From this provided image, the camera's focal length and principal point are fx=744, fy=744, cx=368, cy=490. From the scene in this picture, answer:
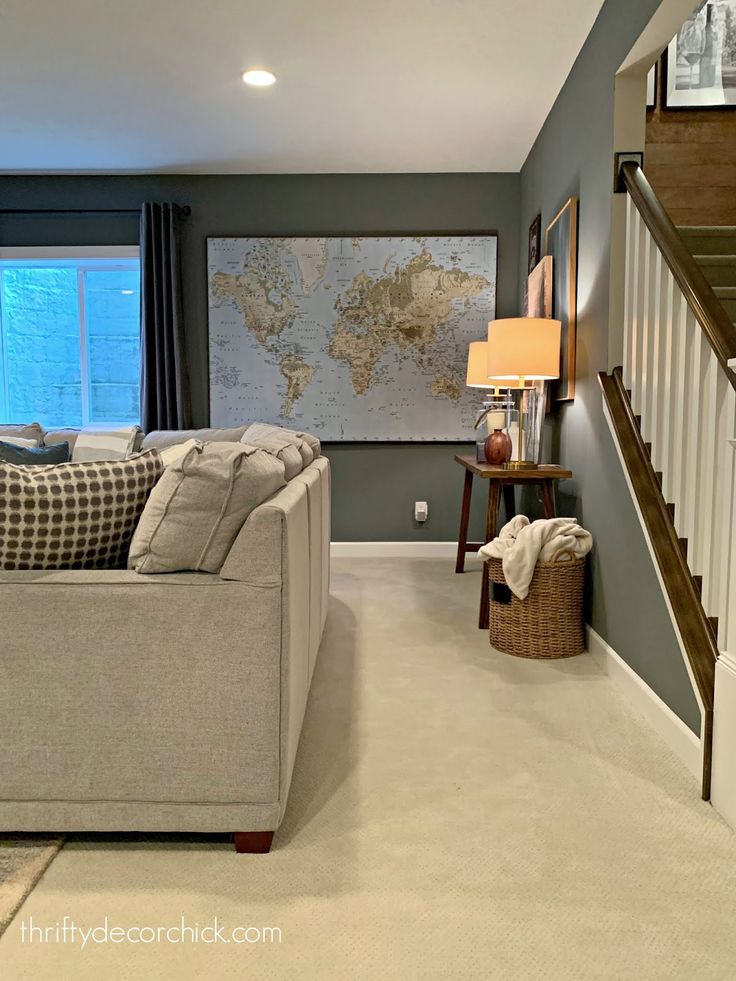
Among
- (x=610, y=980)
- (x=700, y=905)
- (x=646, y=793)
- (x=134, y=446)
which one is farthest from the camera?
(x=134, y=446)

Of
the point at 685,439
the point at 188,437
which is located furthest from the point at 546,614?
the point at 188,437

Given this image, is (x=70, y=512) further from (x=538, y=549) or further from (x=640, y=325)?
(x=640, y=325)

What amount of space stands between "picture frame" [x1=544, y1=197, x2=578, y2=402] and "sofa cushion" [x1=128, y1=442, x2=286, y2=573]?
2.08 metres

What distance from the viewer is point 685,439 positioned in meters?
2.22

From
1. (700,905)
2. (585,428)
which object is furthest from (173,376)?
(700,905)

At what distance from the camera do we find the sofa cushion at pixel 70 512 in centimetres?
159

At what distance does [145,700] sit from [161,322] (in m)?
3.67

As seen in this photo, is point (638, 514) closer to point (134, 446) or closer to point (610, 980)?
point (610, 980)

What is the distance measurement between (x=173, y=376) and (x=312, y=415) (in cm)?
93

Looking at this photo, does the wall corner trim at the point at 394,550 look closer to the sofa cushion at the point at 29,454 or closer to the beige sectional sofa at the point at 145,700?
the sofa cushion at the point at 29,454

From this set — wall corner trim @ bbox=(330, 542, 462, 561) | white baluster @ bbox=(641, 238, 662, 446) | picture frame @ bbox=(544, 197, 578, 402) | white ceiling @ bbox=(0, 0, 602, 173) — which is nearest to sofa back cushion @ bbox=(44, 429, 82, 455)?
white ceiling @ bbox=(0, 0, 602, 173)

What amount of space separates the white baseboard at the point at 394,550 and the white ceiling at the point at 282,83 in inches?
95.5

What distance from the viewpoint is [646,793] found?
186 cm

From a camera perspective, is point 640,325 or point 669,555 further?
point 640,325
